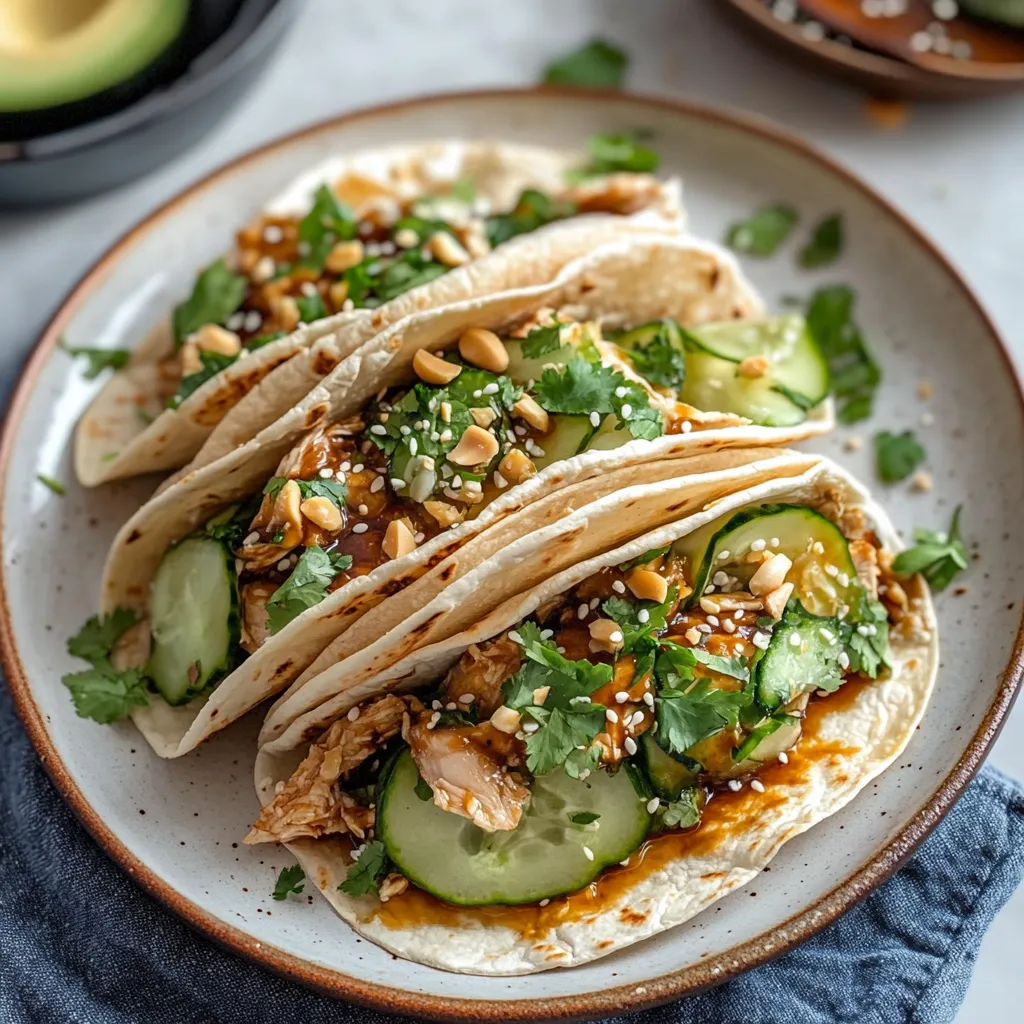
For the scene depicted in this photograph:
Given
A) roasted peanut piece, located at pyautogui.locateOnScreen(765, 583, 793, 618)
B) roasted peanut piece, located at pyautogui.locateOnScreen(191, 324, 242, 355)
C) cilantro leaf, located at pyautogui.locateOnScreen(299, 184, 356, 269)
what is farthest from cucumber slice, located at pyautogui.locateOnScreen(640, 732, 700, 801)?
cilantro leaf, located at pyautogui.locateOnScreen(299, 184, 356, 269)

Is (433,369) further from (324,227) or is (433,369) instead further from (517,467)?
(324,227)

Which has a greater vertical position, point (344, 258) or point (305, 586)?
point (344, 258)

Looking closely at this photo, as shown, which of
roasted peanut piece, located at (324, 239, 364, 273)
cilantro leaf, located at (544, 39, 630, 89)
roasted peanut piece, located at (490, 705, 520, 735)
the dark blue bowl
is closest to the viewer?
roasted peanut piece, located at (490, 705, 520, 735)

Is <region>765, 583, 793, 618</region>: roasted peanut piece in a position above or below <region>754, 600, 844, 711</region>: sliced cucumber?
above

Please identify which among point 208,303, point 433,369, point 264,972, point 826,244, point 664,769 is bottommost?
point 264,972

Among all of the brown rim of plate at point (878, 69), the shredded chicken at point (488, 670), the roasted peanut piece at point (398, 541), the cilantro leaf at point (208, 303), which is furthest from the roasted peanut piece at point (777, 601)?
the brown rim of plate at point (878, 69)

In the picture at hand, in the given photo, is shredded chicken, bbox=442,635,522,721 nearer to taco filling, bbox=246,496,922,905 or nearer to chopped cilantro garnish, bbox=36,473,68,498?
taco filling, bbox=246,496,922,905

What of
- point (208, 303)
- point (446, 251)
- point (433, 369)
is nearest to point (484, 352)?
point (433, 369)
